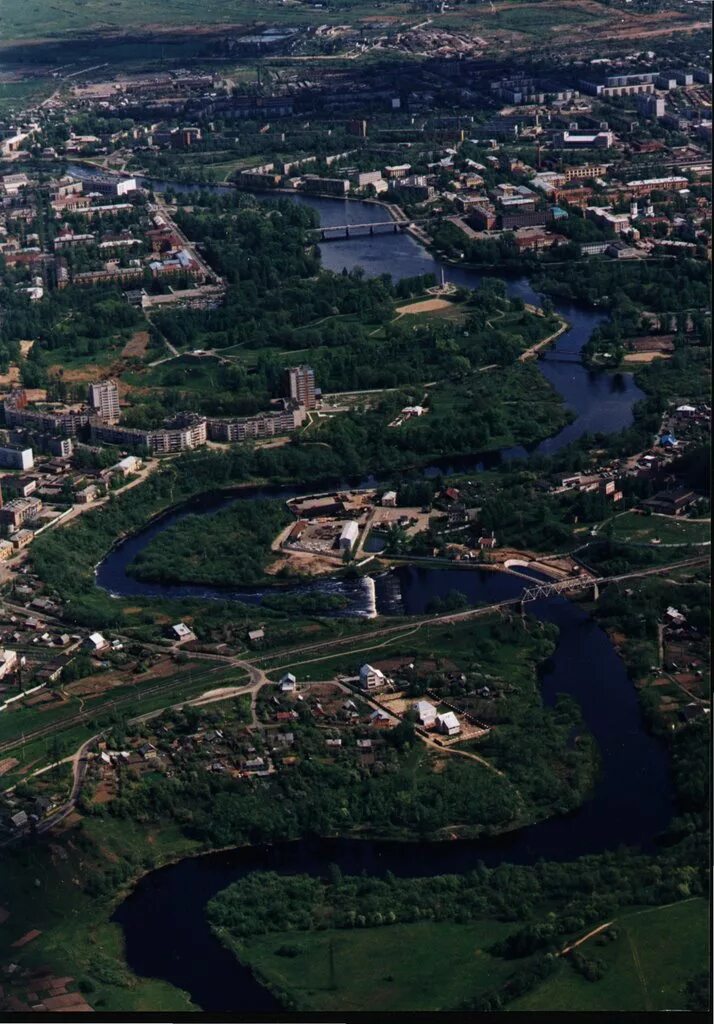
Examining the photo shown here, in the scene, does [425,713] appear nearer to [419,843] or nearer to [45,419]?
[419,843]

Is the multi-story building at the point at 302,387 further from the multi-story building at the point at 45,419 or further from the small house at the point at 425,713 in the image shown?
the small house at the point at 425,713

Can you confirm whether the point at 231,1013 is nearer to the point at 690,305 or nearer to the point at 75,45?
the point at 690,305

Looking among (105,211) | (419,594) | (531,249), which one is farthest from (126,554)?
(105,211)

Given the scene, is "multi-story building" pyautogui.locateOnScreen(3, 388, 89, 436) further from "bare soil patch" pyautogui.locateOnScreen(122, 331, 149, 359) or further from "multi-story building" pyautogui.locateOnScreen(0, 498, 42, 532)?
"bare soil patch" pyautogui.locateOnScreen(122, 331, 149, 359)

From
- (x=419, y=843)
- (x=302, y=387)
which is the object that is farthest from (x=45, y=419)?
(x=419, y=843)

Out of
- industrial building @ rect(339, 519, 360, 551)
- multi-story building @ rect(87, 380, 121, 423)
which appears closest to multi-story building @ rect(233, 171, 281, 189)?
multi-story building @ rect(87, 380, 121, 423)

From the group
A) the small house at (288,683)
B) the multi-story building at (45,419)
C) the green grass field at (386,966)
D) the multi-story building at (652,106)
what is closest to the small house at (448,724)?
the small house at (288,683)
